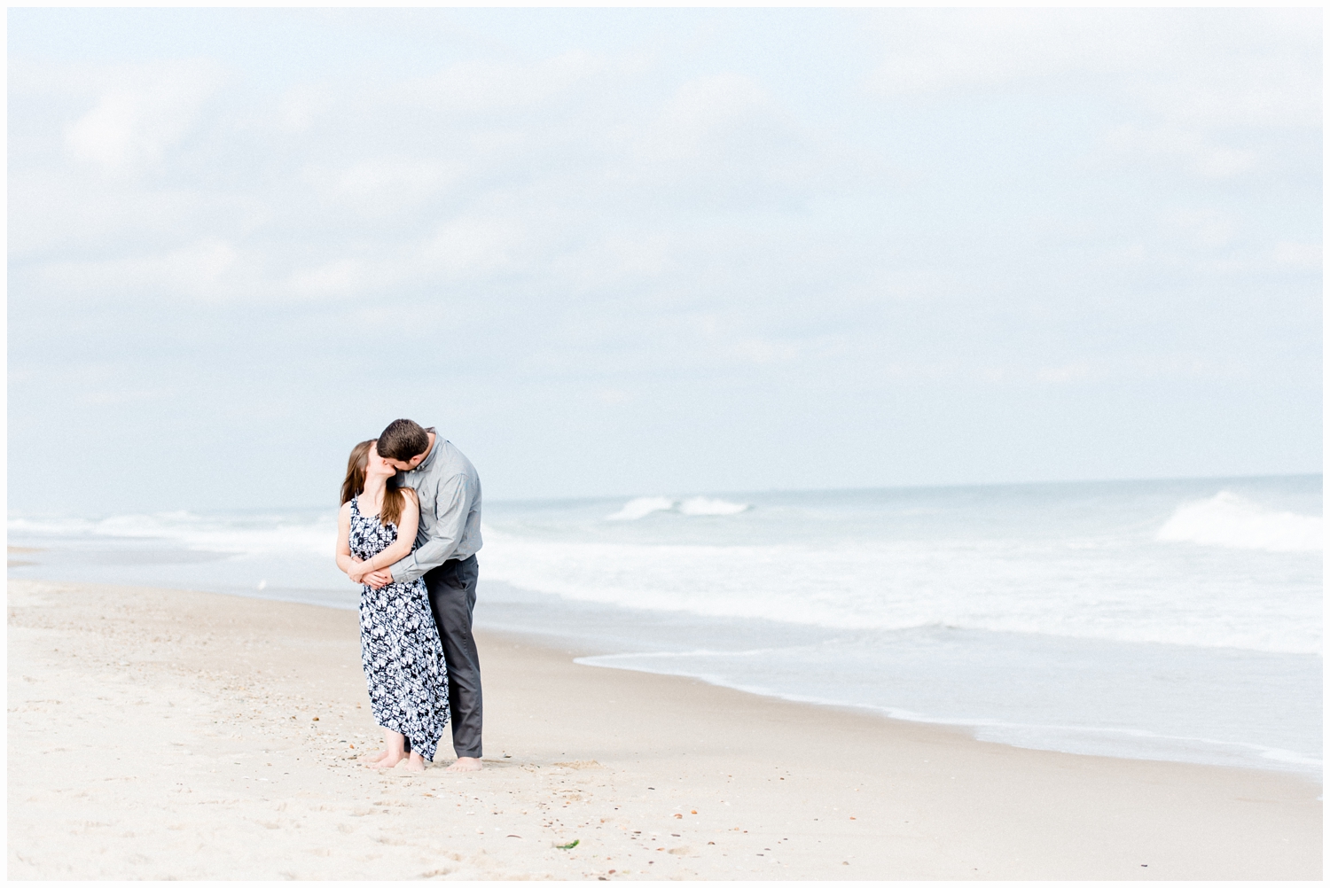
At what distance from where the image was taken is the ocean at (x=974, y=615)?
25.4ft

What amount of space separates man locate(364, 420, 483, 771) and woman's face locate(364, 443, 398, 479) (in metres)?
0.03

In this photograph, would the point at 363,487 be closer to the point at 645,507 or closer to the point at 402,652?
the point at 402,652

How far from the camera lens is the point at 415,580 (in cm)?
522

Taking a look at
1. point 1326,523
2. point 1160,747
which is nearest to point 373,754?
point 1160,747

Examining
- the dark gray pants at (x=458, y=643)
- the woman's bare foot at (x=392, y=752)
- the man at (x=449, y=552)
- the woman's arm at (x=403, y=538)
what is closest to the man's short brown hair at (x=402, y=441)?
the man at (x=449, y=552)

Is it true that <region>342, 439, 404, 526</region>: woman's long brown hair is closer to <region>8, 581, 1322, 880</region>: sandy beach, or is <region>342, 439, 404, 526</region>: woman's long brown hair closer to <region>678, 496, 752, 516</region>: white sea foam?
<region>8, 581, 1322, 880</region>: sandy beach

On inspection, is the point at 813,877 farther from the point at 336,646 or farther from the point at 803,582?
the point at 803,582

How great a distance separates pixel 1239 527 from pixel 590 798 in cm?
2329

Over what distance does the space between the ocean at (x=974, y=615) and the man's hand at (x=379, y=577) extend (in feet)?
8.70

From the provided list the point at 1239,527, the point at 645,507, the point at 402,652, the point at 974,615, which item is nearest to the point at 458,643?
the point at 402,652

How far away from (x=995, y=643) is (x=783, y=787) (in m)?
6.34

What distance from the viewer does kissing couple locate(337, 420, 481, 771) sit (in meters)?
5.16

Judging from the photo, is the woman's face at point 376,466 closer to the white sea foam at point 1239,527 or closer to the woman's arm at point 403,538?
the woman's arm at point 403,538

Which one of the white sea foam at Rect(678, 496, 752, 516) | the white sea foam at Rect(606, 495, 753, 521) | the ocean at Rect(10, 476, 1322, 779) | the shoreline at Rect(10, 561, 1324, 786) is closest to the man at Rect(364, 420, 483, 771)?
the ocean at Rect(10, 476, 1322, 779)
